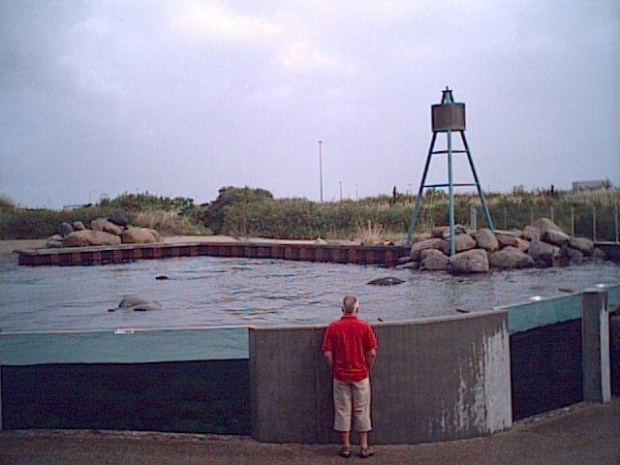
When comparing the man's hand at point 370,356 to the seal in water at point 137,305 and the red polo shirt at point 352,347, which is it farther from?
the seal in water at point 137,305

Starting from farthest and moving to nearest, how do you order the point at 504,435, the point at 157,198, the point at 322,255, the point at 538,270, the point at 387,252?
the point at 157,198, the point at 322,255, the point at 387,252, the point at 538,270, the point at 504,435

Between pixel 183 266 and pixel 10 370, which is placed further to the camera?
pixel 183 266

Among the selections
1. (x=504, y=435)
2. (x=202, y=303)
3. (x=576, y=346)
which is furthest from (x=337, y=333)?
(x=202, y=303)

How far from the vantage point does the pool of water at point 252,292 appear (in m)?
9.95

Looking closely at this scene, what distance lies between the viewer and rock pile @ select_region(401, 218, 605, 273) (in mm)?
14531

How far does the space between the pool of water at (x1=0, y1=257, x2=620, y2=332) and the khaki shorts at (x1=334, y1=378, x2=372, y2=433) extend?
13.6ft

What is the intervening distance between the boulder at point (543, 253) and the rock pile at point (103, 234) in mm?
10345

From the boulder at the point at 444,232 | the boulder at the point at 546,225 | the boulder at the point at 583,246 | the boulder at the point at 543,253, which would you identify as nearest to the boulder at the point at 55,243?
the boulder at the point at 444,232

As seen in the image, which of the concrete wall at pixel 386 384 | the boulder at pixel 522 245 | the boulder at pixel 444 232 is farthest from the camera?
the boulder at pixel 444 232

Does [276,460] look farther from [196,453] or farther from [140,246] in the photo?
[140,246]

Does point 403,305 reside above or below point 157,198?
below

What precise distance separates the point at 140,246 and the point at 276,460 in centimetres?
1613

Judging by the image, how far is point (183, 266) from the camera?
58.4 feet

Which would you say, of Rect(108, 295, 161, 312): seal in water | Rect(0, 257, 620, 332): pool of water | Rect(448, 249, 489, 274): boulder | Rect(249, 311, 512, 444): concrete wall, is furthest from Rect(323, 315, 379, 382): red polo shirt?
Rect(448, 249, 489, 274): boulder
